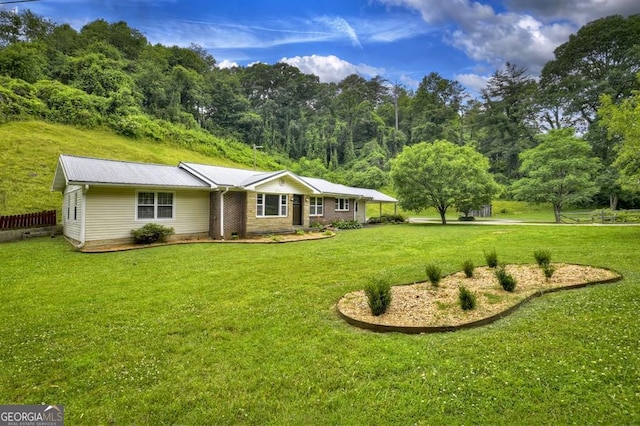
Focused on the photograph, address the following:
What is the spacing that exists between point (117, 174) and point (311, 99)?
50.6m

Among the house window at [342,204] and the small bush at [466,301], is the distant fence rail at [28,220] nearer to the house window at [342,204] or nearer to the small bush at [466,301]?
the house window at [342,204]

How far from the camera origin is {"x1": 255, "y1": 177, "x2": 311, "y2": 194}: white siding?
1636 centimetres

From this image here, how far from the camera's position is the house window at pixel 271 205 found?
16.4 metres

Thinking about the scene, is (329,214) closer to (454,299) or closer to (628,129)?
(628,129)

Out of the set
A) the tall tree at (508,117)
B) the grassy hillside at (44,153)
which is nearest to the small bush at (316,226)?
the grassy hillside at (44,153)

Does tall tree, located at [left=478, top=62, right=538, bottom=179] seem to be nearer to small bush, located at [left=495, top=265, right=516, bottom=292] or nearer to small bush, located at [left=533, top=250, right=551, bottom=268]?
small bush, located at [left=533, top=250, right=551, bottom=268]

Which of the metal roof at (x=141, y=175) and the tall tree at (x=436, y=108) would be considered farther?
the tall tree at (x=436, y=108)

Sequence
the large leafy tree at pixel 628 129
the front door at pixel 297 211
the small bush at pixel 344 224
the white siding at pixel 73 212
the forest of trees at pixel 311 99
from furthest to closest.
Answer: the forest of trees at pixel 311 99
the small bush at pixel 344 224
the front door at pixel 297 211
the white siding at pixel 73 212
the large leafy tree at pixel 628 129

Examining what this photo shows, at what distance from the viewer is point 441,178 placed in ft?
75.9

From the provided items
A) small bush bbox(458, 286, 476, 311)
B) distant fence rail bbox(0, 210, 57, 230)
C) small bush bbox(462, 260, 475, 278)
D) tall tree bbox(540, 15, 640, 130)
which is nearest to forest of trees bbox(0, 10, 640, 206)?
tall tree bbox(540, 15, 640, 130)

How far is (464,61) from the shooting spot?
1961 cm

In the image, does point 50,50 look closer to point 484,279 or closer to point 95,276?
point 95,276

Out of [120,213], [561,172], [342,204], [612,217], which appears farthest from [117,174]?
[561,172]

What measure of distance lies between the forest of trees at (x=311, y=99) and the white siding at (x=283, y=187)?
69.2 ft
